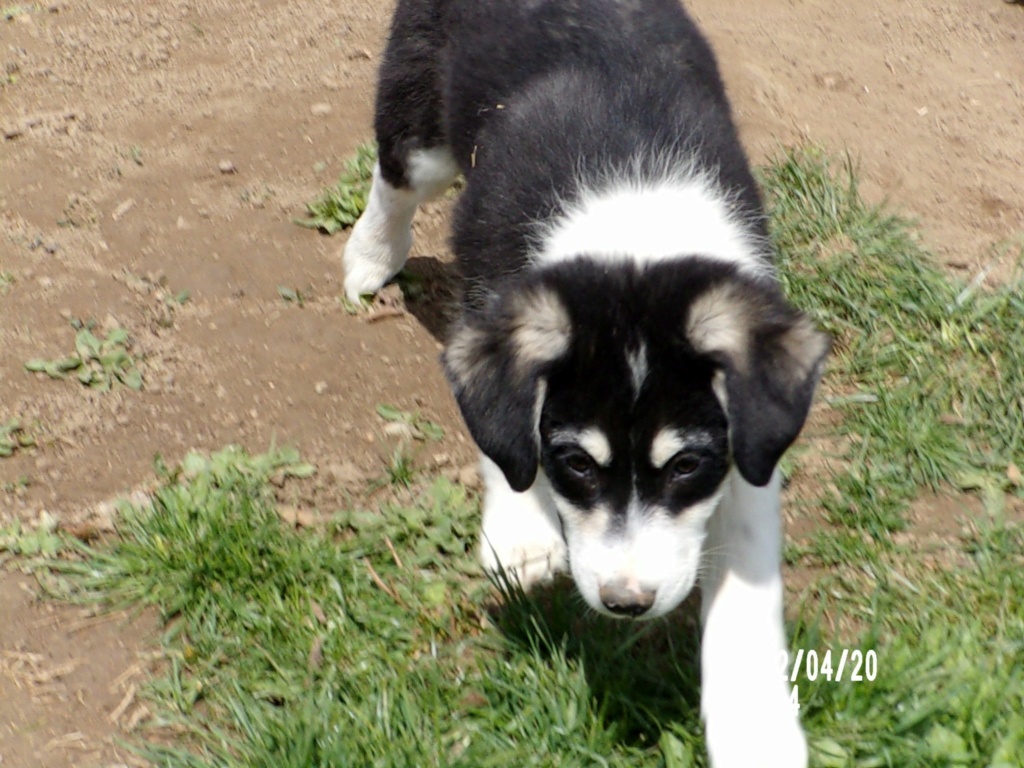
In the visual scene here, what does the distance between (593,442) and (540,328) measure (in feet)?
0.93

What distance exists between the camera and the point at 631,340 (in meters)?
2.80

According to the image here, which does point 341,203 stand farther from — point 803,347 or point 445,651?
point 803,347

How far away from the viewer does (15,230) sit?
15.9 ft

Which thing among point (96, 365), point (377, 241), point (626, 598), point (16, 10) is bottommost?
point (16, 10)

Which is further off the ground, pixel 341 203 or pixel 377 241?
pixel 377 241

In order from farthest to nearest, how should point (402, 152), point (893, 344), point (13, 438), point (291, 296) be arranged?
1. point (291, 296)
2. point (402, 152)
3. point (893, 344)
4. point (13, 438)

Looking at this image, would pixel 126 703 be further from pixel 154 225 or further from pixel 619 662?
pixel 154 225

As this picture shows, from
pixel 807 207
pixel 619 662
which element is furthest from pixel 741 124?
pixel 619 662

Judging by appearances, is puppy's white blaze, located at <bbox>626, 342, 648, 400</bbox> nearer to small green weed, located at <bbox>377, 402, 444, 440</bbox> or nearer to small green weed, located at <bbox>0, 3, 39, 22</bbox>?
small green weed, located at <bbox>377, 402, 444, 440</bbox>

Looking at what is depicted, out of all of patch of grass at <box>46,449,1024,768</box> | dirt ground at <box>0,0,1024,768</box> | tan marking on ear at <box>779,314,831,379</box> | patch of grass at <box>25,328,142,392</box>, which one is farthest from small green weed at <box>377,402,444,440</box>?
tan marking on ear at <box>779,314,831,379</box>

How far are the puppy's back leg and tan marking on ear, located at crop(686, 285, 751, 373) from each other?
192 centimetres

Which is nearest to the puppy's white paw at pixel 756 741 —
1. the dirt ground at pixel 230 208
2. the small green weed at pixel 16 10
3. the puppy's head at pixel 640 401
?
the puppy's head at pixel 640 401

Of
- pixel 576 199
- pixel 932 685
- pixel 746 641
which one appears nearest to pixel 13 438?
pixel 576 199

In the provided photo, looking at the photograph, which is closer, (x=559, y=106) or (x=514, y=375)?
(x=514, y=375)
